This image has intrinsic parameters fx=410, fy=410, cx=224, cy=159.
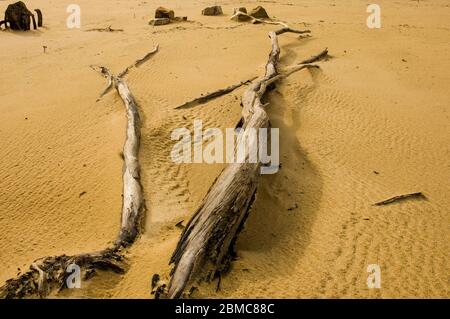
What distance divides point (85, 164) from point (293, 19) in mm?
12833

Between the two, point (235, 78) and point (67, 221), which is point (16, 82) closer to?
point (235, 78)

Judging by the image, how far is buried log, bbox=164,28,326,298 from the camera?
151 inches

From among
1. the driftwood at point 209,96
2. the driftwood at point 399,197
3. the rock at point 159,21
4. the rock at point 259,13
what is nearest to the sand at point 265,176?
the driftwood at point 399,197

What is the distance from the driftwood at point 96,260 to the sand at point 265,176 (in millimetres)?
145

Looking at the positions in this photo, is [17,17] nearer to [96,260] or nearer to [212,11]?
[212,11]

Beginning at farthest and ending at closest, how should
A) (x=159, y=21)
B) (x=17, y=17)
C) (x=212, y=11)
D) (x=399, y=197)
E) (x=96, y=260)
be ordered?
(x=212, y=11), (x=159, y=21), (x=17, y=17), (x=399, y=197), (x=96, y=260)

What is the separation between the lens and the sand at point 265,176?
424cm

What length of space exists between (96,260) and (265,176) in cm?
265

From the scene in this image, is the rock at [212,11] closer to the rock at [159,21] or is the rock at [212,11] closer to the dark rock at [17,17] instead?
the rock at [159,21]

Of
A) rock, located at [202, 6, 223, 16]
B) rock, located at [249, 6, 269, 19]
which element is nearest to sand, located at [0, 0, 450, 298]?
rock, located at [249, 6, 269, 19]

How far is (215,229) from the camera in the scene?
416cm

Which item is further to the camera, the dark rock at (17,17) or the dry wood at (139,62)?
the dark rock at (17,17)

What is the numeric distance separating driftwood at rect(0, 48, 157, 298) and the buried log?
0.72 meters

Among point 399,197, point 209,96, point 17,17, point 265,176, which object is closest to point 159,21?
point 17,17
